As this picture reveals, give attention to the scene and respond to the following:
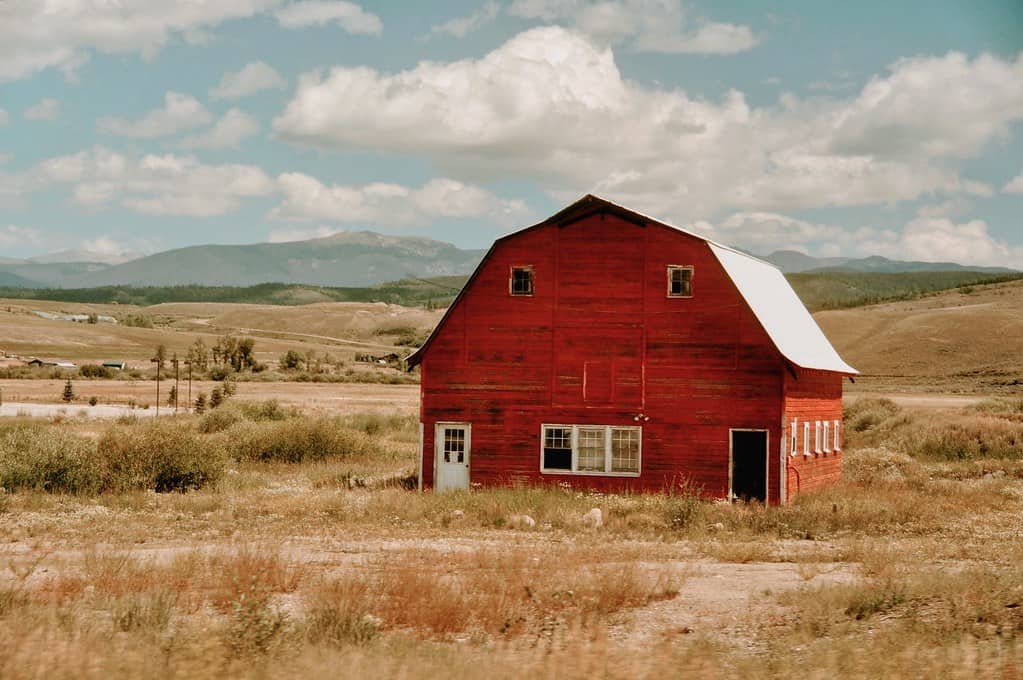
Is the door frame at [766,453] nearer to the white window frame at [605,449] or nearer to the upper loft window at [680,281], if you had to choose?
the white window frame at [605,449]

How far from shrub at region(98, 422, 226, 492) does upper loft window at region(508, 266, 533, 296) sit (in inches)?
334

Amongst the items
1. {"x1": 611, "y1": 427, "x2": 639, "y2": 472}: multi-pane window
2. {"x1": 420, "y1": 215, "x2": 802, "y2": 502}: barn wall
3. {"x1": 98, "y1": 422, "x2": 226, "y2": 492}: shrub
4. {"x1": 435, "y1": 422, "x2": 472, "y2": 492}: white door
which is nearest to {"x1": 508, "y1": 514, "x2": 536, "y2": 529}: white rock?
{"x1": 420, "y1": 215, "x2": 802, "y2": 502}: barn wall

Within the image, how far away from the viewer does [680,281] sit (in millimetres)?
27359

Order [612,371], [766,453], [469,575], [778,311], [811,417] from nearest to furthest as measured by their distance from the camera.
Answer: [469,575] → [766,453] → [612,371] → [811,417] → [778,311]

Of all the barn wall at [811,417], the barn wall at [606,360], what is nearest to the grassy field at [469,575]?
the barn wall at [811,417]

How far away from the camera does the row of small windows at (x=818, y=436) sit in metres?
27.6

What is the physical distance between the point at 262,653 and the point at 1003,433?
3578cm

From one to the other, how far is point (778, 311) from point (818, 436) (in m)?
3.51

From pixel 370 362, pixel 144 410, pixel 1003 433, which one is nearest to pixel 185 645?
pixel 1003 433

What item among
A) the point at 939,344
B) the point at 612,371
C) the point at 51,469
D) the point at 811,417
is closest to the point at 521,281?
the point at 612,371

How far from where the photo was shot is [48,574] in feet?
49.1

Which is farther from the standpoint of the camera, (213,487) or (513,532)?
(213,487)

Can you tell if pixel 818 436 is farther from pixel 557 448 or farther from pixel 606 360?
pixel 557 448

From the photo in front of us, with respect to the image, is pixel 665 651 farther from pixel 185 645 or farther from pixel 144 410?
pixel 144 410
